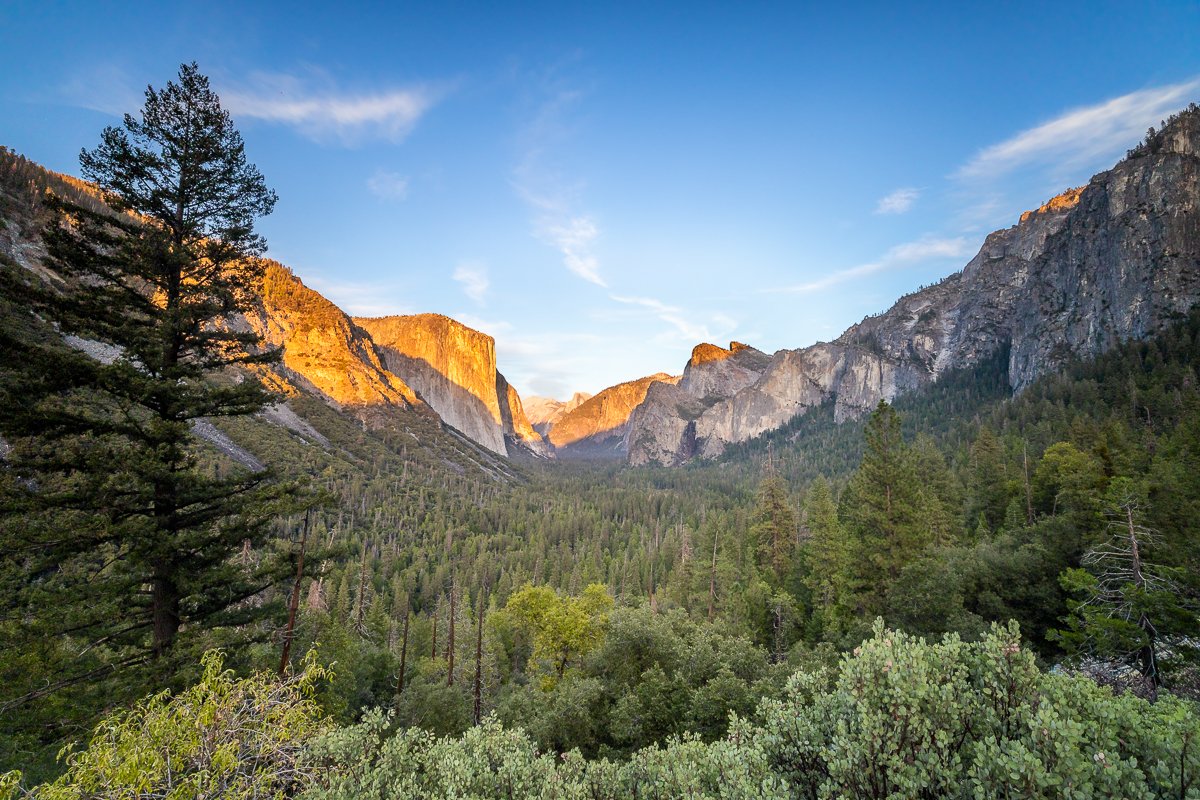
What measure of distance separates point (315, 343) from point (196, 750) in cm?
19664

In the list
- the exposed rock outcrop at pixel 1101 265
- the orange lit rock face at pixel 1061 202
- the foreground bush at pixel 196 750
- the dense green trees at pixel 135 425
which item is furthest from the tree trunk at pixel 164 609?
the orange lit rock face at pixel 1061 202

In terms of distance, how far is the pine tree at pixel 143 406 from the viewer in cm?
856

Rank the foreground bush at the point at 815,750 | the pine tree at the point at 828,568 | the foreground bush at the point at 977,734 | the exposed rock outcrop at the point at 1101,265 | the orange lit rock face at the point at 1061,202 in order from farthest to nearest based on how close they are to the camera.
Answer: the orange lit rock face at the point at 1061,202, the exposed rock outcrop at the point at 1101,265, the pine tree at the point at 828,568, the foreground bush at the point at 815,750, the foreground bush at the point at 977,734

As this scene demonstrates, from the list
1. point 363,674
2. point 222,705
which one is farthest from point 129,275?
point 363,674

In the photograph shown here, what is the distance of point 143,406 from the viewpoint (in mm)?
9922

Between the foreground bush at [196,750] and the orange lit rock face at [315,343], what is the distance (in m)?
179

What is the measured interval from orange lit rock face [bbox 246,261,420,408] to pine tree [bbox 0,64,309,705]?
174 metres

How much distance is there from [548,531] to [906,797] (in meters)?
109

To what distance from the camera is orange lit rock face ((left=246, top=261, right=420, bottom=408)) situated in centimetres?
16312

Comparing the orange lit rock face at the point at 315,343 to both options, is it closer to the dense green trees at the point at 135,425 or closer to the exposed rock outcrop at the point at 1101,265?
the dense green trees at the point at 135,425

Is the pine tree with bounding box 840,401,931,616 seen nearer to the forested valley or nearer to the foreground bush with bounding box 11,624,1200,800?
the forested valley

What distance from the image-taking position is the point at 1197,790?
14.8 feet

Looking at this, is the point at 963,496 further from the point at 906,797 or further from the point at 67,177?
the point at 67,177

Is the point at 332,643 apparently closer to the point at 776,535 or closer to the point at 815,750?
the point at 815,750
